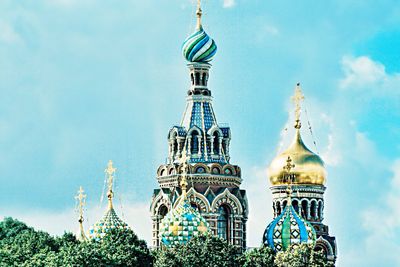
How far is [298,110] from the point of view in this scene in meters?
69.8

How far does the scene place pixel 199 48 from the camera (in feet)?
213

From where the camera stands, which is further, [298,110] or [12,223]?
[298,110]

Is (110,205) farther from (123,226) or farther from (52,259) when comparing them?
(52,259)

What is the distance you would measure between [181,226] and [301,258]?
428 centimetres

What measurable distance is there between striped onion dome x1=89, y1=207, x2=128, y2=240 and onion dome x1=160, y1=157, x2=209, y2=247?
4.75 feet

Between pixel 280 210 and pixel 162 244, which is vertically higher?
pixel 280 210

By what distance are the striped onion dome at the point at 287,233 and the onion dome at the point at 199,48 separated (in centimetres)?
683

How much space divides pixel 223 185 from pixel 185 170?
5.40 ft

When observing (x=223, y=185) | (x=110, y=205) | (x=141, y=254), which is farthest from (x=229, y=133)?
(x=141, y=254)

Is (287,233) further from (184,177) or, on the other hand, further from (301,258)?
(301,258)

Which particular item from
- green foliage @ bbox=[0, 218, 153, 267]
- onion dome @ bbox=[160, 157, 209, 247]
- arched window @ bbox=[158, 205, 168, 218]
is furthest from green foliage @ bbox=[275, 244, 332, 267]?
arched window @ bbox=[158, 205, 168, 218]

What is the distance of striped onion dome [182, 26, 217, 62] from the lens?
65.1m

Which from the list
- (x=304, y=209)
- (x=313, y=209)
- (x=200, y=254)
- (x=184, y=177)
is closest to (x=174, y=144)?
(x=184, y=177)

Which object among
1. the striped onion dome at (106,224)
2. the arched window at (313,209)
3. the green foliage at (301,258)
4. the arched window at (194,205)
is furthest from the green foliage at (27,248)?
the arched window at (313,209)
